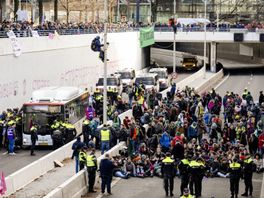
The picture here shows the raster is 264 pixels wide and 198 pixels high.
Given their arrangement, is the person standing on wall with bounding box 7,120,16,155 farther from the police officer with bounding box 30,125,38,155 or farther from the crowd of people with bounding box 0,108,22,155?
the police officer with bounding box 30,125,38,155

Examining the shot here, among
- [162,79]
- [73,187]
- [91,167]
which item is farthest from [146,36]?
[73,187]

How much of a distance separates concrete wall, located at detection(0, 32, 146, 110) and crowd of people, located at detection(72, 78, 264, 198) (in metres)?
7.15

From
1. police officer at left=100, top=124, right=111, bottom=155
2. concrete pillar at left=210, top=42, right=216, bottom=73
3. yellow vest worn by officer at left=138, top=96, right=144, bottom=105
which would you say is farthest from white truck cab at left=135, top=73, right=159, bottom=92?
police officer at left=100, top=124, right=111, bottom=155

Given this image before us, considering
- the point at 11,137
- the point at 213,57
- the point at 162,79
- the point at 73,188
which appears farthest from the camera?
the point at 213,57

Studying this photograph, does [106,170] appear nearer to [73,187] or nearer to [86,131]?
[73,187]

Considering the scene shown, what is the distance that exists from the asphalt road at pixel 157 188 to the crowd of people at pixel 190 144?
1.00 ft

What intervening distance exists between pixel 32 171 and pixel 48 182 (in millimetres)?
624

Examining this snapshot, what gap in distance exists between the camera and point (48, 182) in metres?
23.9

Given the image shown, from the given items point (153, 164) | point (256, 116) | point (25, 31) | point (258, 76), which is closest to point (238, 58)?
point (258, 76)

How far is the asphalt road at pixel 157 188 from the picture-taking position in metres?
22.5

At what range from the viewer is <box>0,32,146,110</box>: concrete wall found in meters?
38.9

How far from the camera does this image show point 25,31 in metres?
42.6

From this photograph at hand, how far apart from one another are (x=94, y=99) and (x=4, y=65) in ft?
16.5

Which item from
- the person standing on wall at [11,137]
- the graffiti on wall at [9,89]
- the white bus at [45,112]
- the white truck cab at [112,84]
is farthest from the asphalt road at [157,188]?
the white truck cab at [112,84]
